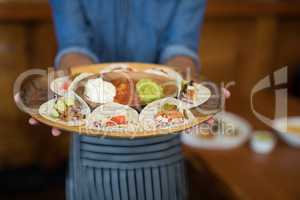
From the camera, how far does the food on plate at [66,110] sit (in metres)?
0.83

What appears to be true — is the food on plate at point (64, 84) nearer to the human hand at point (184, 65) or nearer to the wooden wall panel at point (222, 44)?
the human hand at point (184, 65)

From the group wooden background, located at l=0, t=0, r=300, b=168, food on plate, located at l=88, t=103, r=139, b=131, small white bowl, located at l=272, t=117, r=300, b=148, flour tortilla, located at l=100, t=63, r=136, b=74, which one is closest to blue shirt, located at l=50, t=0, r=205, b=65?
flour tortilla, located at l=100, t=63, r=136, b=74

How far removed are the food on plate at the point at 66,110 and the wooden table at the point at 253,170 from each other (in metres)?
0.60

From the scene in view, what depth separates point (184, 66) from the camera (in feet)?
3.81

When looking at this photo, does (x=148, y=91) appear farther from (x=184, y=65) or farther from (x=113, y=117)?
(x=184, y=65)

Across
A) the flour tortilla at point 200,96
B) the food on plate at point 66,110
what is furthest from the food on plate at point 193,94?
the food on plate at point 66,110

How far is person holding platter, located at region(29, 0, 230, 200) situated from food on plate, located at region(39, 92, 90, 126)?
0.18ft

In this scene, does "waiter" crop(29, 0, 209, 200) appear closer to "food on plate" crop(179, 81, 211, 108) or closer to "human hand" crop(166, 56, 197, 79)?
"human hand" crop(166, 56, 197, 79)

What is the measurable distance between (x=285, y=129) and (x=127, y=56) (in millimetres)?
659

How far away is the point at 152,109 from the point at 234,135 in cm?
70

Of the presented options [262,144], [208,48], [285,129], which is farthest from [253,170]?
[208,48]

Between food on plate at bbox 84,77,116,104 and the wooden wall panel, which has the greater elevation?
the wooden wall panel

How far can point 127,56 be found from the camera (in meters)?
1.32

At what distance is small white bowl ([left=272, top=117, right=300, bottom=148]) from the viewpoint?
4.76ft
